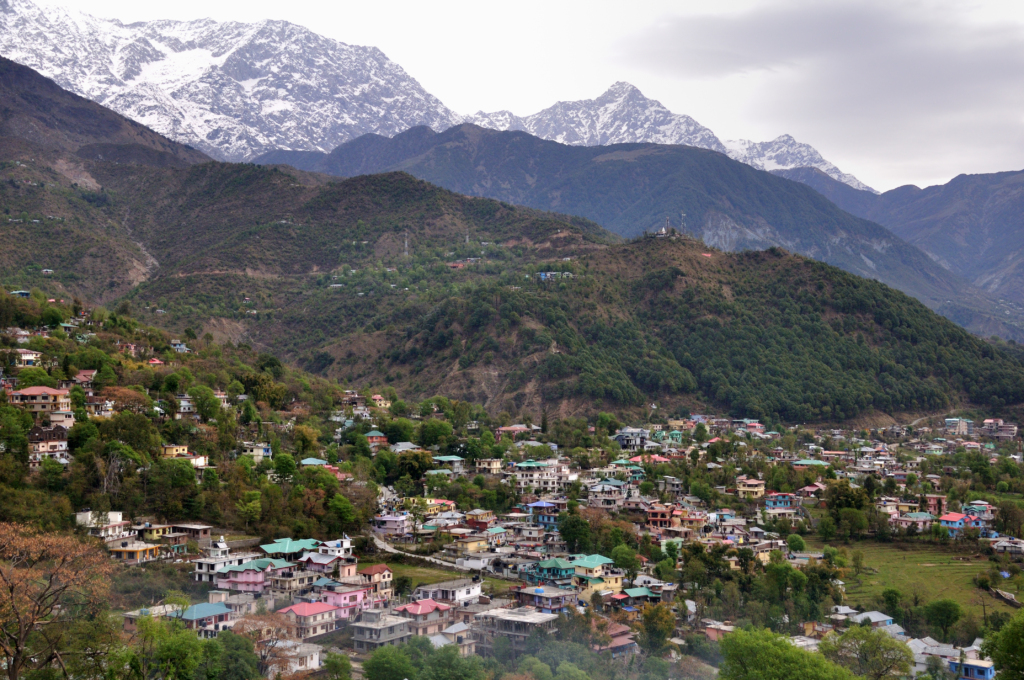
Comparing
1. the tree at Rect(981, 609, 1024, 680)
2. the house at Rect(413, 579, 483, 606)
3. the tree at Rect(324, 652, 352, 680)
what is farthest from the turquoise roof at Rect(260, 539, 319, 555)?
the tree at Rect(981, 609, 1024, 680)

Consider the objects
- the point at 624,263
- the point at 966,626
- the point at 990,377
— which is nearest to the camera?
the point at 966,626

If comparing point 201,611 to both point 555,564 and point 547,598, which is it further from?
point 555,564

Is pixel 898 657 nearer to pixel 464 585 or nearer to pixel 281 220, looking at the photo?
pixel 464 585

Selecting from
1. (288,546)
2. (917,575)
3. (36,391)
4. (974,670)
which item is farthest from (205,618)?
(917,575)

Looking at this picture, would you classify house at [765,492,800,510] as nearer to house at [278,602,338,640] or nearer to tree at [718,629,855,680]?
tree at [718,629,855,680]

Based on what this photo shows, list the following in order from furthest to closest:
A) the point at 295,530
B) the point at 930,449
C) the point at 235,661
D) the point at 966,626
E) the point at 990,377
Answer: the point at 990,377 < the point at 930,449 < the point at 295,530 < the point at 966,626 < the point at 235,661

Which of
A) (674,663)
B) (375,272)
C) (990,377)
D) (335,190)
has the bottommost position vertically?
(674,663)

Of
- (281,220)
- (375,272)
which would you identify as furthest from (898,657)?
(281,220)
